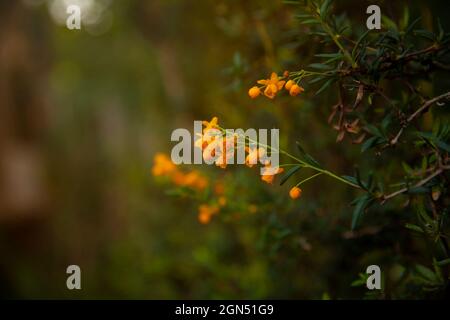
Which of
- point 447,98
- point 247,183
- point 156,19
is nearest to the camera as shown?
point 447,98

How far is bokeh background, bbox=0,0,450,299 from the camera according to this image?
1991 mm

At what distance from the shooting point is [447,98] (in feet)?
3.92

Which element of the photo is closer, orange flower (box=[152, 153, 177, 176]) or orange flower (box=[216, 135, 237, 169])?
orange flower (box=[216, 135, 237, 169])

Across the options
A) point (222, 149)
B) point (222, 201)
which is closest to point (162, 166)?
point (222, 201)

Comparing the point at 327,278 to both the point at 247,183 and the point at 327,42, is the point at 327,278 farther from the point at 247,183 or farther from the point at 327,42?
the point at 327,42

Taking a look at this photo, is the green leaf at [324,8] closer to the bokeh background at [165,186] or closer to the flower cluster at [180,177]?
the bokeh background at [165,186]

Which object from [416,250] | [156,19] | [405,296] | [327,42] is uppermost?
[156,19]

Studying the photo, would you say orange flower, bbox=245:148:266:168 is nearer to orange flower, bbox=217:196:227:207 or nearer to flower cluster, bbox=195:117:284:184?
flower cluster, bbox=195:117:284:184

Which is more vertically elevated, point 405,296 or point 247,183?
point 247,183

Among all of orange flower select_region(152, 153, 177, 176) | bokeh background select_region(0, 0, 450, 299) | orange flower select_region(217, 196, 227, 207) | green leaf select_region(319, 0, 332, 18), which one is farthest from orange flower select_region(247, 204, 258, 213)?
green leaf select_region(319, 0, 332, 18)

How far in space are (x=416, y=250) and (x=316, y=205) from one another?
1.57 feet

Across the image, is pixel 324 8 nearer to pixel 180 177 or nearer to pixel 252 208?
pixel 252 208

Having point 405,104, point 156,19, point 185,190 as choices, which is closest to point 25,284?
point 156,19

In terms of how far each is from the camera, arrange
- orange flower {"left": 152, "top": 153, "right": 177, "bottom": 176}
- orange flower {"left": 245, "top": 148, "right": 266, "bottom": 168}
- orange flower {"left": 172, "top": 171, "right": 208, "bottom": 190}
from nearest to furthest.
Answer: orange flower {"left": 245, "top": 148, "right": 266, "bottom": 168}
orange flower {"left": 152, "top": 153, "right": 177, "bottom": 176}
orange flower {"left": 172, "top": 171, "right": 208, "bottom": 190}
